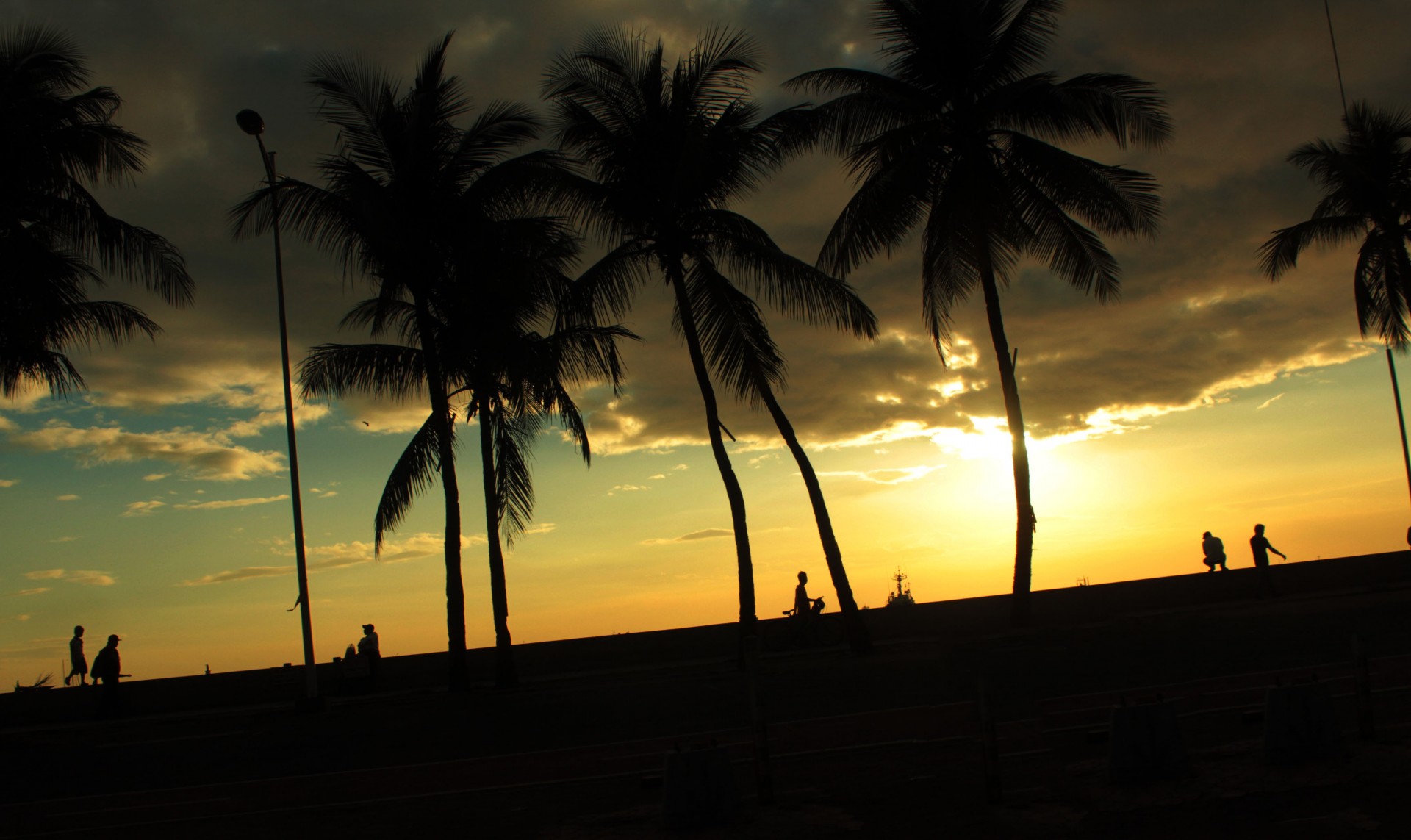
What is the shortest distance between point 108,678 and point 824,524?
13.7m

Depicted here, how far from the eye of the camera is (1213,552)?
27.5 m

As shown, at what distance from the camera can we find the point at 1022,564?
71.5 ft

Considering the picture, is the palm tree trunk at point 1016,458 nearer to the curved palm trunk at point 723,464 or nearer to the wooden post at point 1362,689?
the curved palm trunk at point 723,464

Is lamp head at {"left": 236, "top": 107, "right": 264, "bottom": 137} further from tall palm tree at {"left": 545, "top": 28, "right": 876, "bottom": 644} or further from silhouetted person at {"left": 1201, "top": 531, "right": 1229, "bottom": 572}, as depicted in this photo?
silhouetted person at {"left": 1201, "top": 531, "right": 1229, "bottom": 572}

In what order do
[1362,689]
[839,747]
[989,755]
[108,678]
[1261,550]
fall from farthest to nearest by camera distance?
1. [1261,550]
2. [108,678]
3. [839,747]
4. [1362,689]
5. [989,755]

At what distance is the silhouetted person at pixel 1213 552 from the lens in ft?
90.1

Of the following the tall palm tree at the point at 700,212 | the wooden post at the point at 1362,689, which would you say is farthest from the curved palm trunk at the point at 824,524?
the wooden post at the point at 1362,689

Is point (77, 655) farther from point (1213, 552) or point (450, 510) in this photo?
point (1213, 552)

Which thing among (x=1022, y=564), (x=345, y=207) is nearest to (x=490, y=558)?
(x=345, y=207)

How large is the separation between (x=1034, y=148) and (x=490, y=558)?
45.2ft

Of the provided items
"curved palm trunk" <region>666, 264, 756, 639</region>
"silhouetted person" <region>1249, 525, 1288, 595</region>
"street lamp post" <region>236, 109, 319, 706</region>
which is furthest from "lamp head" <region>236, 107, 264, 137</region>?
"silhouetted person" <region>1249, 525, 1288, 595</region>

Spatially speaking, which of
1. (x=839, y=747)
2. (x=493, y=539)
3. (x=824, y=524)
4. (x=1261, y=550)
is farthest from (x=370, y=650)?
(x=1261, y=550)

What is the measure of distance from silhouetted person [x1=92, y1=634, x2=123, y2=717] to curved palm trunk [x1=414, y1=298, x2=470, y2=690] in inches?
233

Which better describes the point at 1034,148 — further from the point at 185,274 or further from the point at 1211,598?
the point at 185,274
